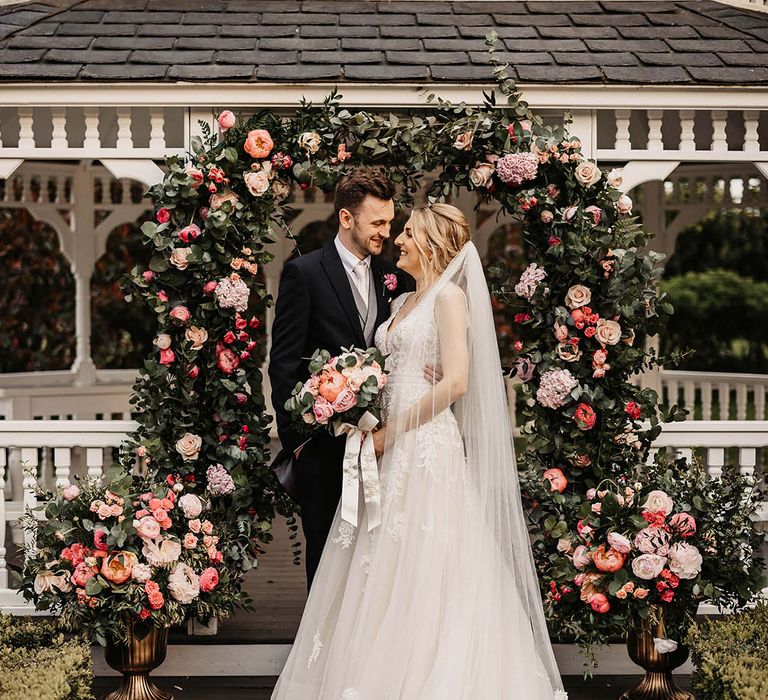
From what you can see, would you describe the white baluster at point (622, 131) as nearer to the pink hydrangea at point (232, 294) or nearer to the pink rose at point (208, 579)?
the pink hydrangea at point (232, 294)

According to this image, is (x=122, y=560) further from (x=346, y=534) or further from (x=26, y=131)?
(x=26, y=131)

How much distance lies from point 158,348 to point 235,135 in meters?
1.19

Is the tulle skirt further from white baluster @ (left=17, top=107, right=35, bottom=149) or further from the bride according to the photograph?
white baluster @ (left=17, top=107, right=35, bottom=149)

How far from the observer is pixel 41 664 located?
14.0 ft

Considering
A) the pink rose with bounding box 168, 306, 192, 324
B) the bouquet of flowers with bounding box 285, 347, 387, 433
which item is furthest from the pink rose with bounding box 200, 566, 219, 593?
the pink rose with bounding box 168, 306, 192, 324

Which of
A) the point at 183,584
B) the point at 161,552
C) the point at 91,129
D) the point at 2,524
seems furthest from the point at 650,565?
the point at 91,129

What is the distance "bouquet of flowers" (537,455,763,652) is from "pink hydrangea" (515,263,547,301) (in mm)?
962

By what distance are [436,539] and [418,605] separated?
30 cm

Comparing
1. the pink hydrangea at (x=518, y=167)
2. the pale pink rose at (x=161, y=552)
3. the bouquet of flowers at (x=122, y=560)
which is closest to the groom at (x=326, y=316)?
the bouquet of flowers at (x=122, y=560)

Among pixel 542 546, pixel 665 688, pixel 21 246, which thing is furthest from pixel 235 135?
pixel 21 246

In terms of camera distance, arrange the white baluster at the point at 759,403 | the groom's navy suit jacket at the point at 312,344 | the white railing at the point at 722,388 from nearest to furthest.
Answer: the groom's navy suit jacket at the point at 312,344, the white baluster at the point at 759,403, the white railing at the point at 722,388

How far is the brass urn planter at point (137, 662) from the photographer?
15.7 feet

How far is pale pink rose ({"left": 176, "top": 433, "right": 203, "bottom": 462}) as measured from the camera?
510 centimetres

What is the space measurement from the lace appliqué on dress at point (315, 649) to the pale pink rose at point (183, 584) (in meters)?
0.62
